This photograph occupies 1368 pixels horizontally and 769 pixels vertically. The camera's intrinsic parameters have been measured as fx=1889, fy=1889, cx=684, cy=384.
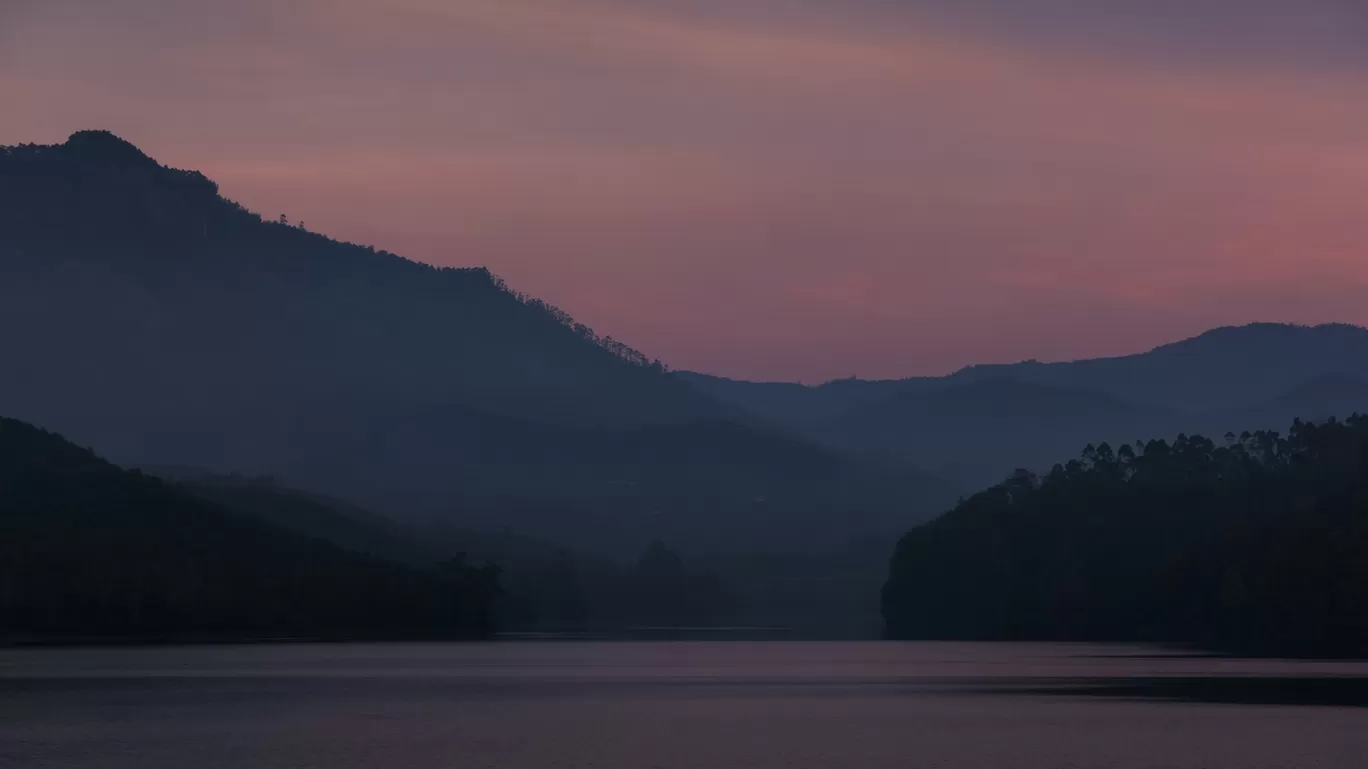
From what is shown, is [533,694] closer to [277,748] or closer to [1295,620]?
[277,748]

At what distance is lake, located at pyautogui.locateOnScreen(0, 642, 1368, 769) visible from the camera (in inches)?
3255

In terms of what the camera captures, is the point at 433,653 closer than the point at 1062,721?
No

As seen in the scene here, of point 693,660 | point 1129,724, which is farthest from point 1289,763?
point 693,660

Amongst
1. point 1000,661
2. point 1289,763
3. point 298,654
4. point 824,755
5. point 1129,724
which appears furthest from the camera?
point 298,654

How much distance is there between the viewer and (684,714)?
105 meters

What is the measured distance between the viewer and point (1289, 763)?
7869cm

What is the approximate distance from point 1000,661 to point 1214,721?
66.8 metres

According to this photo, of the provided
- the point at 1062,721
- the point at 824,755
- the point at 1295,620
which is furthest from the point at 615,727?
the point at 1295,620

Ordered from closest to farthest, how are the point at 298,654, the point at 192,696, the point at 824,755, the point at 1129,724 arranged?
the point at 824,755
the point at 1129,724
the point at 192,696
the point at 298,654

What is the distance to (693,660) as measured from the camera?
17212cm

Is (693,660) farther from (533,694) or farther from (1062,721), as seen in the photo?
(1062,721)

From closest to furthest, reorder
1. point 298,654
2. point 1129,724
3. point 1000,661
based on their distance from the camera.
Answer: point 1129,724 → point 1000,661 → point 298,654

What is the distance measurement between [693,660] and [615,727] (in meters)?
75.6

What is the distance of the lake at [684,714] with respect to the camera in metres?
82.7
